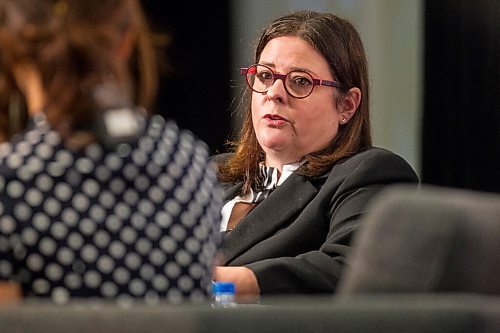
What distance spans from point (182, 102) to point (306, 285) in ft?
9.11

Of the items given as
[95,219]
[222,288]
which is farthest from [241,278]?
[95,219]

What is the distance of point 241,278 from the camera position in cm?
255

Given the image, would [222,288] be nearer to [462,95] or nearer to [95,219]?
[95,219]

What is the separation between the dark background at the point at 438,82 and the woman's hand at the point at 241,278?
2365mm

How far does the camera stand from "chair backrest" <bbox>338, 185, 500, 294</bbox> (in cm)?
126

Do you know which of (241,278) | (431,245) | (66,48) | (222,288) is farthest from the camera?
(241,278)

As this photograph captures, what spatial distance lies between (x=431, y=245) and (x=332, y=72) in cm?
177

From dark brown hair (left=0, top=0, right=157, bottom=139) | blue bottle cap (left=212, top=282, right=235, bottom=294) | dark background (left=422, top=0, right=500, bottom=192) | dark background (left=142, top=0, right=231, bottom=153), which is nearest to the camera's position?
dark brown hair (left=0, top=0, right=157, bottom=139)

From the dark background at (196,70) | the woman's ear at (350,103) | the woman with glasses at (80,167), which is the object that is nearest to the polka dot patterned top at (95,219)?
the woman with glasses at (80,167)

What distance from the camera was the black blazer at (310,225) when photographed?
2592mm

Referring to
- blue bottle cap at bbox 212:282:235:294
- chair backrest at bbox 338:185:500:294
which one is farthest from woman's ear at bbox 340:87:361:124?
chair backrest at bbox 338:185:500:294

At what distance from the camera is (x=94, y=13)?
1.46 m

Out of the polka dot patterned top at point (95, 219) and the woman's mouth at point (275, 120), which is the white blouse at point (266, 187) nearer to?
the woman's mouth at point (275, 120)

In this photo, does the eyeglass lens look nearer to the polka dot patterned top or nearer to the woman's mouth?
the woman's mouth
